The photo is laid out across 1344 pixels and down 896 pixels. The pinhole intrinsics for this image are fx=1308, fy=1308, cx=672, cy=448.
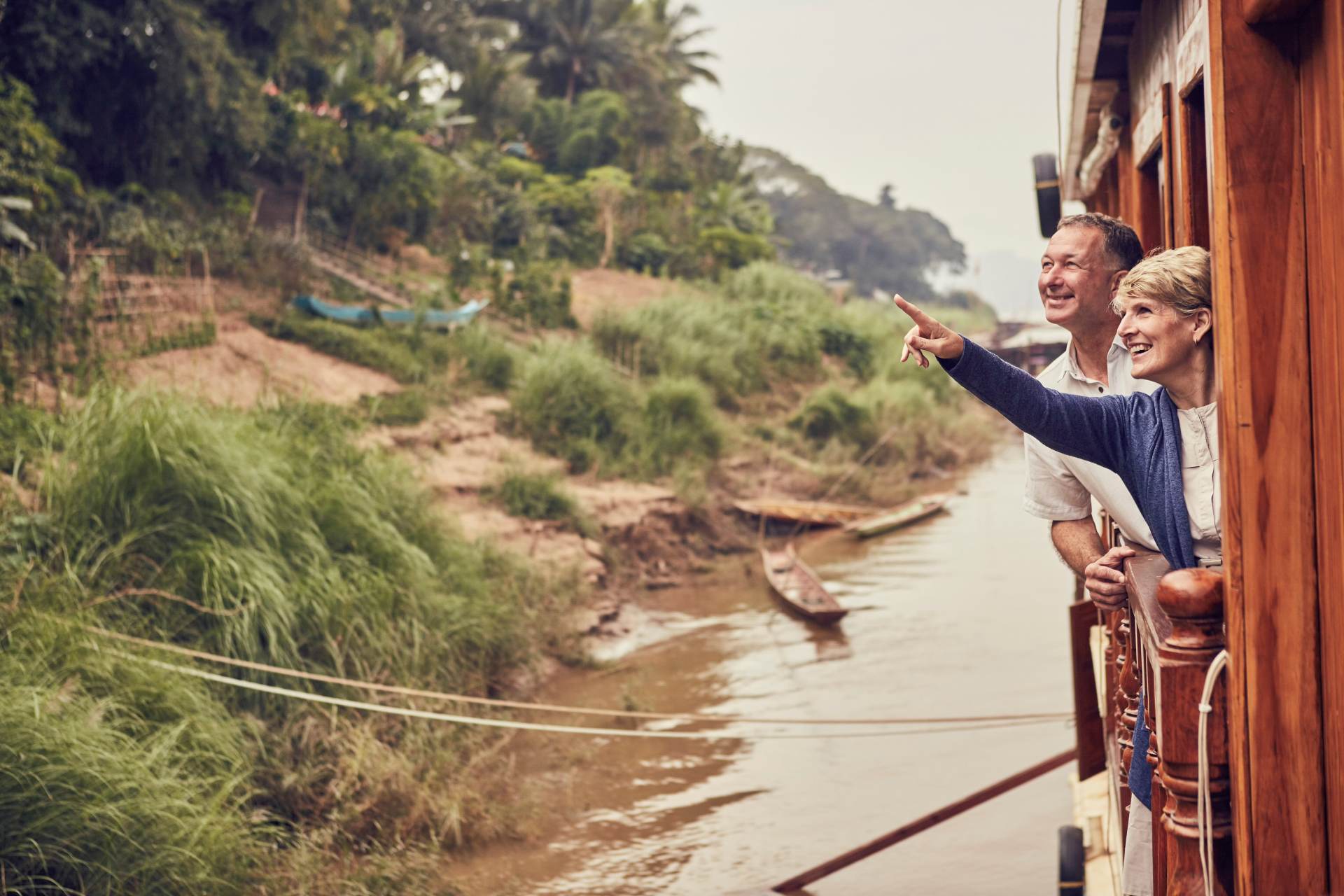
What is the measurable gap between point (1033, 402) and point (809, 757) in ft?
22.8

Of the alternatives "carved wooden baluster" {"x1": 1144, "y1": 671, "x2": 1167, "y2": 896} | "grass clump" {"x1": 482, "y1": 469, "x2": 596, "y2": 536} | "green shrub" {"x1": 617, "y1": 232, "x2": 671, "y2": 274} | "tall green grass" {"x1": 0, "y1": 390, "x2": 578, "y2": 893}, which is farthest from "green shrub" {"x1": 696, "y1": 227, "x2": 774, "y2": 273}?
"carved wooden baluster" {"x1": 1144, "y1": 671, "x2": 1167, "y2": 896}

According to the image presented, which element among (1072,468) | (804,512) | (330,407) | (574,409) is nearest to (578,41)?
(804,512)

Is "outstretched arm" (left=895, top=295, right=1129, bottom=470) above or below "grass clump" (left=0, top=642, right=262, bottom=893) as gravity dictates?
above

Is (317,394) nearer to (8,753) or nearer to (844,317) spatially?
(8,753)

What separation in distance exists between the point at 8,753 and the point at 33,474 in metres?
3.18

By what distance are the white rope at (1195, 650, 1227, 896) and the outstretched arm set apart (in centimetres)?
56

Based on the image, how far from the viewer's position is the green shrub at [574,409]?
1466 centimetres

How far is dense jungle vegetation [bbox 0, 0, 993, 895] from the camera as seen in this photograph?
19.1ft

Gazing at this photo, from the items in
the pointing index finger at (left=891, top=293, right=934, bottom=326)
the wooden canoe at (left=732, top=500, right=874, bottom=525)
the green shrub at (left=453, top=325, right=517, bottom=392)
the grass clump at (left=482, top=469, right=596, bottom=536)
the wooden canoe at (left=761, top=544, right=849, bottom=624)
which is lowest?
the wooden canoe at (left=761, top=544, right=849, bottom=624)

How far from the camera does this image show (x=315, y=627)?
731 cm

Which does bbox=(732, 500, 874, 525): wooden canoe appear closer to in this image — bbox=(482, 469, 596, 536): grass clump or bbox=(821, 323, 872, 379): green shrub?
bbox=(482, 469, 596, 536): grass clump

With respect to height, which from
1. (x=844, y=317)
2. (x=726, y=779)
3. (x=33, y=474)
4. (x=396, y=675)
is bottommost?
(x=726, y=779)

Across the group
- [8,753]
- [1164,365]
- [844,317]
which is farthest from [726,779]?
[844,317]

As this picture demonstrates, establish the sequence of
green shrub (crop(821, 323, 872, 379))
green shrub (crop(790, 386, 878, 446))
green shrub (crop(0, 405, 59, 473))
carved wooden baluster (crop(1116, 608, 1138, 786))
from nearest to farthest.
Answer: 1. carved wooden baluster (crop(1116, 608, 1138, 786))
2. green shrub (crop(0, 405, 59, 473))
3. green shrub (crop(790, 386, 878, 446))
4. green shrub (crop(821, 323, 872, 379))
